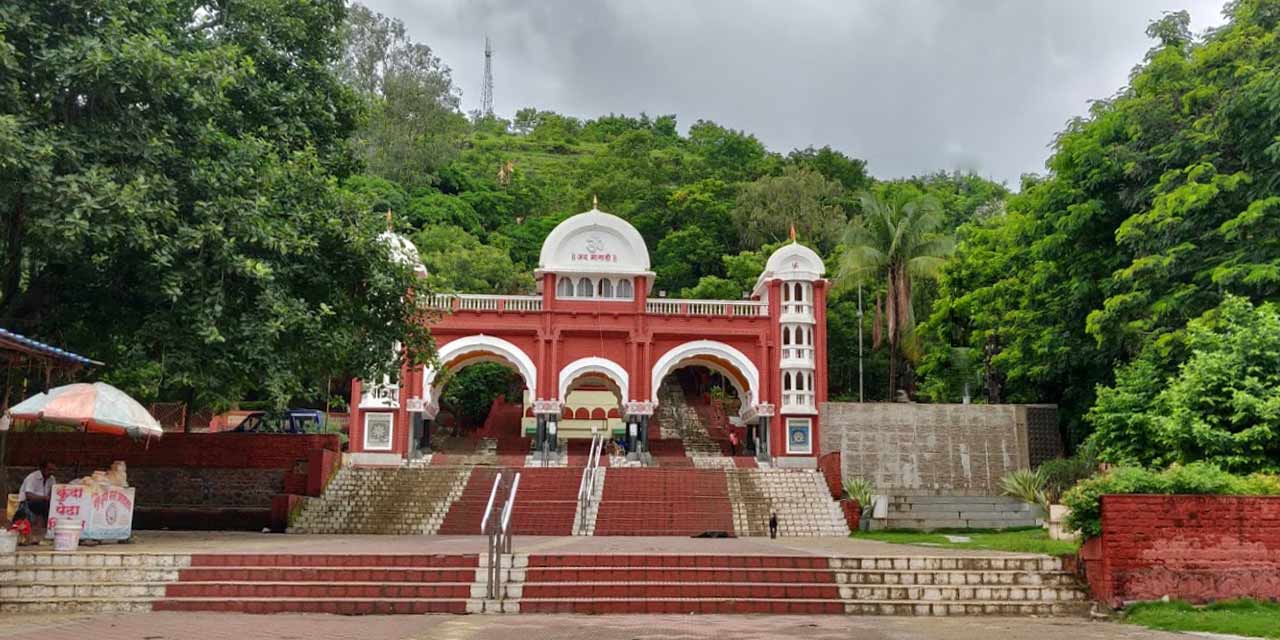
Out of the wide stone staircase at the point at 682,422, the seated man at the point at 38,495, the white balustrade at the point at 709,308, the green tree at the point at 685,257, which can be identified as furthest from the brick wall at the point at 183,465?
the green tree at the point at 685,257

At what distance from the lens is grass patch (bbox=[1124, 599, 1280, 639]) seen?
28.6ft

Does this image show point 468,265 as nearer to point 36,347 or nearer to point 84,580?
point 36,347

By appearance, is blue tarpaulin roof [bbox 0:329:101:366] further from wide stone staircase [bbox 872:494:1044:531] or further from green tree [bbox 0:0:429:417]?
wide stone staircase [bbox 872:494:1044:531]

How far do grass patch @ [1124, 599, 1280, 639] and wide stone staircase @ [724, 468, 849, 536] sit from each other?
1020cm

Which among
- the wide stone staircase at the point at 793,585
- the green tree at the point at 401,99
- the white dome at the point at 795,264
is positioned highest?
the green tree at the point at 401,99

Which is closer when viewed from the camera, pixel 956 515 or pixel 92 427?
pixel 92 427

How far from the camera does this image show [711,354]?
1136 inches

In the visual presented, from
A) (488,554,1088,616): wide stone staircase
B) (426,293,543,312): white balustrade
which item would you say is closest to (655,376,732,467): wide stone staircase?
(426,293,543,312): white balustrade

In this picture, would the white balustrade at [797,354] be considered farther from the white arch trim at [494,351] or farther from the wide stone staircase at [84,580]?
the wide stone staircase at [84,580]

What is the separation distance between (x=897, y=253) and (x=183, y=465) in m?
22.3

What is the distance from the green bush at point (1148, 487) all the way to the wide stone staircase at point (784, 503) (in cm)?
955

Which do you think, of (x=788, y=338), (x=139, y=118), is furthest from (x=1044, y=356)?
(x=139, y=118)

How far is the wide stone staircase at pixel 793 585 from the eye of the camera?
1003cm

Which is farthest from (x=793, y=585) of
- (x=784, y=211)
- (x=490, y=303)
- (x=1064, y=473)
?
(x=784, y=211)
